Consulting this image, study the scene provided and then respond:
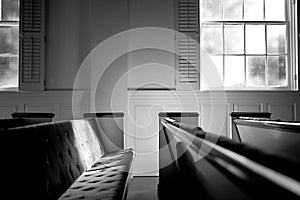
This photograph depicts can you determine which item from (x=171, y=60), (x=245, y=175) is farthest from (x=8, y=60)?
(x=245, y=175)

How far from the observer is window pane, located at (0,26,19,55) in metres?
4.64

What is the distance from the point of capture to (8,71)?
4.62 m

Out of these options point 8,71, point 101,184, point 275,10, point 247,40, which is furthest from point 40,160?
point 275,10

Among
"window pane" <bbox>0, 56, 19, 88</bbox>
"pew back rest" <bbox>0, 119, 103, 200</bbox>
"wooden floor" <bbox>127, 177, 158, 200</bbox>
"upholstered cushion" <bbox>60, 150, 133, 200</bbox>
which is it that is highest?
"window pane" <bbox>0, 56, 19, 88</bbox>

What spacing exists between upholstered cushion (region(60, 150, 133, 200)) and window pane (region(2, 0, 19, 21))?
10.1 feet

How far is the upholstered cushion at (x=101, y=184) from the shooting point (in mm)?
1534

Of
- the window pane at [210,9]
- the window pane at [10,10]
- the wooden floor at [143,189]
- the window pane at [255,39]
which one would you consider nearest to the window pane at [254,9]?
the window pane at [255,39]

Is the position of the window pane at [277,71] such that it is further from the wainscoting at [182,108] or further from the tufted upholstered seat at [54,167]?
the tufted upholstered seat at [54,167]

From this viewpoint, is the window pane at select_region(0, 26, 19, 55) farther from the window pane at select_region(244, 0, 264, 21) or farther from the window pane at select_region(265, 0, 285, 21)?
the window pane at select_region(265, 0, 285, 21)

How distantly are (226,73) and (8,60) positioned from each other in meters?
2.94

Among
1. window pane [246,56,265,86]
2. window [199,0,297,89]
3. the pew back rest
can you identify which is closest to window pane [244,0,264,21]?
window [199,0,297,89]

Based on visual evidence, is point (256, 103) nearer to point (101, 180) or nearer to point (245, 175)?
point (101, 180)

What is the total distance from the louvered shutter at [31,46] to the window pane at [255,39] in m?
2.75

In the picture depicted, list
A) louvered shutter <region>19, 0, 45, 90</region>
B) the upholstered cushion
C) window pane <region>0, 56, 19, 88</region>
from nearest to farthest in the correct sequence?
the upholstered cushion < louvered shutter <region>19, 0, 45, 90</region> < window pane <region>0, 56, 19, 88</region>
